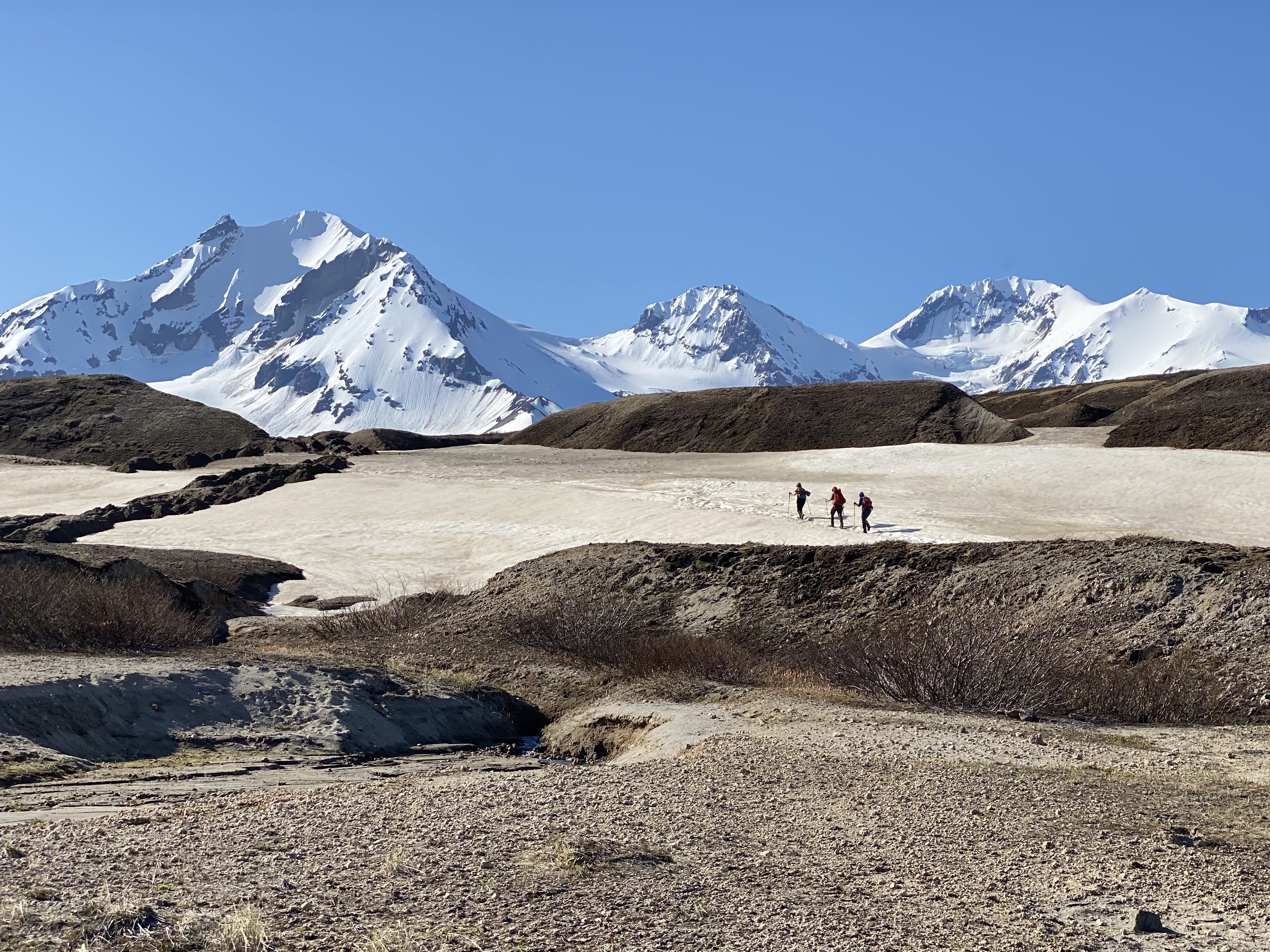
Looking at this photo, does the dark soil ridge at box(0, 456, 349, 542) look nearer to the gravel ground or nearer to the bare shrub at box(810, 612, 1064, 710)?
the bare shrub at box(810, 612, 1064, 710)

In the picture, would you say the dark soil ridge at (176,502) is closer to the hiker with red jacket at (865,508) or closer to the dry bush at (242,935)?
the hiker with red jacket at (865,508)

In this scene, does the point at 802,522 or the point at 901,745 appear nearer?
the point at 901,745

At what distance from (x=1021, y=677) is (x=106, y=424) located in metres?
79.1

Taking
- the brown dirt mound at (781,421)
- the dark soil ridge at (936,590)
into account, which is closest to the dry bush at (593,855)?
the dark soil ridge at (936,590)

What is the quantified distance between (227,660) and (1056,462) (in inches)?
1509

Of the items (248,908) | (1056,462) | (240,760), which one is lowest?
(240,760)

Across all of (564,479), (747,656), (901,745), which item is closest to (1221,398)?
(564,479)

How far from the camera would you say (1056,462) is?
47.3 m

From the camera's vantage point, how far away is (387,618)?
23797mm

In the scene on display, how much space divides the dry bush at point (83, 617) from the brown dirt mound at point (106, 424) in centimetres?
5181

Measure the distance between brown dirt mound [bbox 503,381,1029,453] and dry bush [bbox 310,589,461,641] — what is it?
39785 mm

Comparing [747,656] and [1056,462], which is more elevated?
[1056,462]

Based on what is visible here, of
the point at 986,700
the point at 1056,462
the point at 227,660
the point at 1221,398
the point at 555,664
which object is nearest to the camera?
the point at 986,700

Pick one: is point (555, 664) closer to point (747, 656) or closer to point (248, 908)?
point (747, 656)
